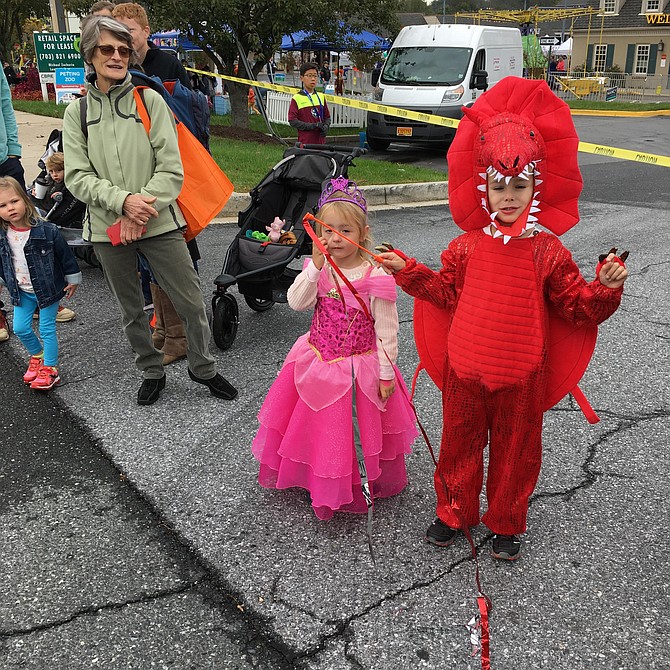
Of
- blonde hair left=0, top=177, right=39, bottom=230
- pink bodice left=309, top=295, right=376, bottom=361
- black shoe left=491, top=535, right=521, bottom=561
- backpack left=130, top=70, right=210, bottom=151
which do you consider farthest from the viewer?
backpack left=130, top=70, right=210, bottom=151

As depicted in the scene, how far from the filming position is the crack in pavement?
2424mm

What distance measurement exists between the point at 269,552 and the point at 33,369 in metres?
2.30

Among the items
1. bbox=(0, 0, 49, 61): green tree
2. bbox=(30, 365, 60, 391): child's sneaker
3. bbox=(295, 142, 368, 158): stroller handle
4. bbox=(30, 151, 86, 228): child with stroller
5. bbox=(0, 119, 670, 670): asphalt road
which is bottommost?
bbox=(0, 119, 670, 670): asphalt road

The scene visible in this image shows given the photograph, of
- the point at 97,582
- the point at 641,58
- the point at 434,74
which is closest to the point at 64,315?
the point at 97,582

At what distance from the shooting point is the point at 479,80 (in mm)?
14750

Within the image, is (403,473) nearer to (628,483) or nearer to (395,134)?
(628,483)

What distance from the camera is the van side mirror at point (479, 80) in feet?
48.0

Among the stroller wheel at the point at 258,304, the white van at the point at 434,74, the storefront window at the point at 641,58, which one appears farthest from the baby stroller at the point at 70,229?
the storefront window at the point at 641,58

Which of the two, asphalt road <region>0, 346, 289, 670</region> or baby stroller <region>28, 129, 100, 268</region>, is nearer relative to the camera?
asphalt road <region>0, 346, 289, 670</region>

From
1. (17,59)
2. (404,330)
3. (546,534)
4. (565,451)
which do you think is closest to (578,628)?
(546,534)

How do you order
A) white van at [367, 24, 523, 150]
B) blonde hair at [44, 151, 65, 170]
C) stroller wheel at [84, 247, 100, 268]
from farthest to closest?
white van at [367, 24, 523, 150], stroller wheel at [84, 247, 100, 268], blonde hair at [44, 151, 65, 170]

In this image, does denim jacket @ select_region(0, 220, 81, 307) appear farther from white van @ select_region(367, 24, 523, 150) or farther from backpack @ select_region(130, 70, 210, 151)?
white van @ select_region(367, 24, 523, 150)

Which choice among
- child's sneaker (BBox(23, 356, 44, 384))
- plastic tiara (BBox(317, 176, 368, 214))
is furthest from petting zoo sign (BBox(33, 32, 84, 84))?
plastic tiara (BBox(317, 176, 368, 214))

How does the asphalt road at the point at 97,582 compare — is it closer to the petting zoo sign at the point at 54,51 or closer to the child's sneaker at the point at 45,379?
the child's sneaker at the point at 45,379
